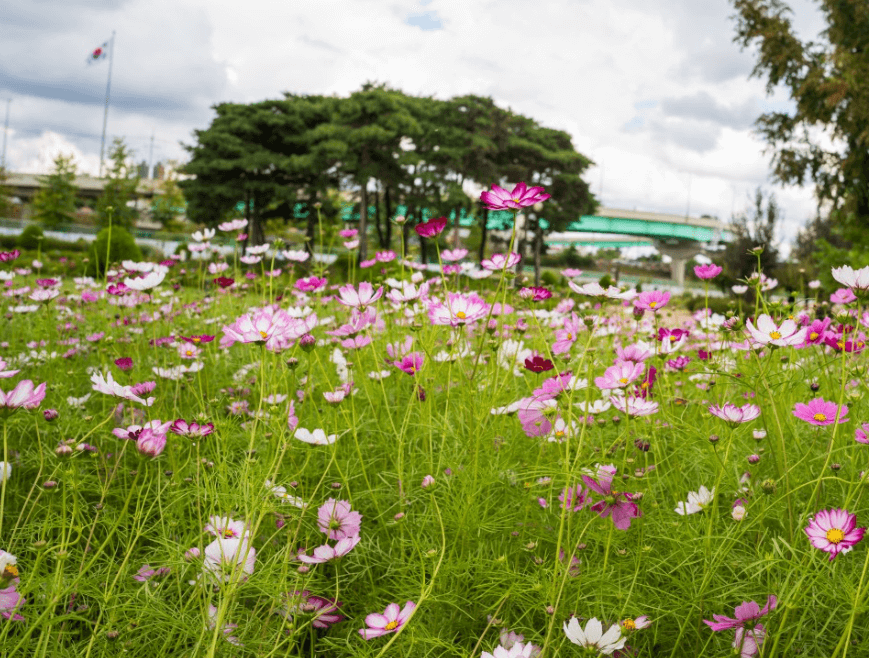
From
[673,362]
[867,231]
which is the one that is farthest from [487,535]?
[867,231]

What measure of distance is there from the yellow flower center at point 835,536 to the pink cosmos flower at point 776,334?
36 centimetres

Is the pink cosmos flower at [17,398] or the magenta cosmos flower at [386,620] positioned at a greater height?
the pink cosmos flower at [17,398]

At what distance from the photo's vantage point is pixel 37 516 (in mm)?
1479

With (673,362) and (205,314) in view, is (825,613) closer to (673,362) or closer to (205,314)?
(673,362)

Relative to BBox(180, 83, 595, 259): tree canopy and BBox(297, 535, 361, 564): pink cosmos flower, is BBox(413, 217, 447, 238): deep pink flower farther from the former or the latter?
BBox(180, 83, 595, 259): tree canopy

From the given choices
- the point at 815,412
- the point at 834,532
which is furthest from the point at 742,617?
the point at 815,412

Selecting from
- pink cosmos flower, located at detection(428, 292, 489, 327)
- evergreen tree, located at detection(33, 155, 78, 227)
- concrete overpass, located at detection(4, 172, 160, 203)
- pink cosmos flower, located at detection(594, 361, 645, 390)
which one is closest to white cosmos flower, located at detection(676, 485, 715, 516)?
pink cosmos flower, located at detection(594, 361, 645, 390)

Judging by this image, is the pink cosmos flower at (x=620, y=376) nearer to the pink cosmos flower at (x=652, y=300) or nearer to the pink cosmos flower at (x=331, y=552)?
the pink cosmos flower at (x=652, y=300)

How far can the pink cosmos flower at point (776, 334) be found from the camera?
3.67ft

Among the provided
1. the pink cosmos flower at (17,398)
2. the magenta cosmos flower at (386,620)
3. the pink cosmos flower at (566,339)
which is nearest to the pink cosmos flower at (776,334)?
the pink cosmos flower at (566,339)

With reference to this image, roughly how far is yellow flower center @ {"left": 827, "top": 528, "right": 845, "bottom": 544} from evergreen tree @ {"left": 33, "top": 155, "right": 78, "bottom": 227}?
36.7 m

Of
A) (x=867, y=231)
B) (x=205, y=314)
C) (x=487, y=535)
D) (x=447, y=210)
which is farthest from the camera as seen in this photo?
(x=447, y=210)

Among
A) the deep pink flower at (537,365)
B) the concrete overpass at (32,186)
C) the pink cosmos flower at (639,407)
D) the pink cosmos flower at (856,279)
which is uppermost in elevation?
the concrete overpass at (32,186)

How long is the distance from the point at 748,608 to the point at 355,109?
19.3m
